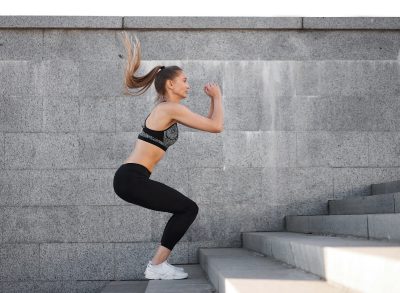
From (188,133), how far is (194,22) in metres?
1.38

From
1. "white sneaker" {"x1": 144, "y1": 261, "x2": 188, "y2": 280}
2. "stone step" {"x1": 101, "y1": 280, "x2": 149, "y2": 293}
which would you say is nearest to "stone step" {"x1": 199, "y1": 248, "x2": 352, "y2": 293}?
"white sneaker" {"x1": 144, "y1": 261, "x2": 188, "y2": 280}

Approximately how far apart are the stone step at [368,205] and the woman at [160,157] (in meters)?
1.48

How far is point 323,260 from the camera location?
3158 millimetres

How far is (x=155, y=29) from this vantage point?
693 centimetres

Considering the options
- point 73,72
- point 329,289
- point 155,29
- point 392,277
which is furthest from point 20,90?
point 392,277

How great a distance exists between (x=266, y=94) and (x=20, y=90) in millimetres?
2995

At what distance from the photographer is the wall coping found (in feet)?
22.5

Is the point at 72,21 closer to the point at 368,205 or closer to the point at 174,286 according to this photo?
the point at 174,286

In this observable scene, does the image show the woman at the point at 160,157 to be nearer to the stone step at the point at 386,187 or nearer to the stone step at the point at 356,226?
the stone step at the point at 356,226

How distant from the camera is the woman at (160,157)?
4.53m

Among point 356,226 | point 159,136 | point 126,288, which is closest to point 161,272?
point 126,288

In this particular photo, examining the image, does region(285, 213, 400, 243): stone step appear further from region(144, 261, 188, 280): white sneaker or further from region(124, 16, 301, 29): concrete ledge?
region(124, 16, 301, 29): concrete ledge

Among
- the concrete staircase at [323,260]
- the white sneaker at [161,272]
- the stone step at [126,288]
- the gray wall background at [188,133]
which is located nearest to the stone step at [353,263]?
the concrete staircase at [323,260]

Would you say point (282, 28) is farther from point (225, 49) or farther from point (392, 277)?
point (392, 277)
